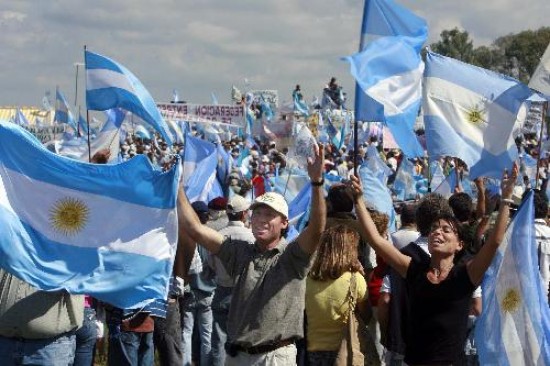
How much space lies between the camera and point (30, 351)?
6.01 meters

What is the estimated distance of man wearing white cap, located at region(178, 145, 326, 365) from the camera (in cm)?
574

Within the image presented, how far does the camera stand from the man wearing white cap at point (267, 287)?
574 cm

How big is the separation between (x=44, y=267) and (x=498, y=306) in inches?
97.3

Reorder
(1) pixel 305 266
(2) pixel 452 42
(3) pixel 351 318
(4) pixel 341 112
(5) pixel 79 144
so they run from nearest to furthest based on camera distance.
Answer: (1) pixel 305 266, (3) pixel 351 318, (5) pixel 79 144, (4) pixel 341 112, (2) pixel 452 42

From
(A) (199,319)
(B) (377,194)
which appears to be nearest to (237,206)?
(A) (199,319)

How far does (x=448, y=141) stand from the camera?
27.6 ft

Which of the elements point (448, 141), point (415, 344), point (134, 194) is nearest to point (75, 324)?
point (134, 194)

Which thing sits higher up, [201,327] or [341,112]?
[341,112]

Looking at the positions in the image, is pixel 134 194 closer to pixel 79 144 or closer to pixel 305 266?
pixel 305 266

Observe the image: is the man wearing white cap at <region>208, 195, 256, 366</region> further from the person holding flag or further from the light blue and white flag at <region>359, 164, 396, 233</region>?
A: the person holding flag

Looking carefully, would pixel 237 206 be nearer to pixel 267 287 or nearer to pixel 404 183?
pixel 267 287

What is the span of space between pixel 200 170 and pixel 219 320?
164 inches

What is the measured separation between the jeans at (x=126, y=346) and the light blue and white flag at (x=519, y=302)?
9.65ft

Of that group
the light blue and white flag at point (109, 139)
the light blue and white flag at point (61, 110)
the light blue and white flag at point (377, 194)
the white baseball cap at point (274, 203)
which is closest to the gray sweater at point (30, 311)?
the white baseball cap at point (274, 203)
